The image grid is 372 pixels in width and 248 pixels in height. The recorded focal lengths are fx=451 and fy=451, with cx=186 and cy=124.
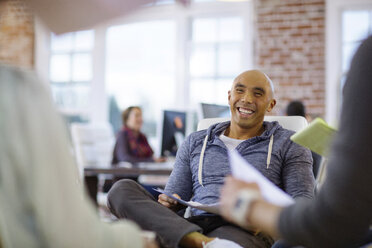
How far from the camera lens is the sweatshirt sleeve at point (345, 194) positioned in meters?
0.78

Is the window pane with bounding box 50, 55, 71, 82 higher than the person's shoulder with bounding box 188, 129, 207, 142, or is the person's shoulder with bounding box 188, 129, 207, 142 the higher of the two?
the window pane with bounding box 50, 55, 71, 82

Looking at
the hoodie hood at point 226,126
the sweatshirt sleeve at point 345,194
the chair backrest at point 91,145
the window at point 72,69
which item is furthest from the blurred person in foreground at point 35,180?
the window at point 72,69

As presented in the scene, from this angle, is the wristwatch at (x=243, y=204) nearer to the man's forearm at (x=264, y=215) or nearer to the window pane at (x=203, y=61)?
the man's forearm at (x=264, y=215)

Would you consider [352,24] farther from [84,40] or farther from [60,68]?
[60,68]

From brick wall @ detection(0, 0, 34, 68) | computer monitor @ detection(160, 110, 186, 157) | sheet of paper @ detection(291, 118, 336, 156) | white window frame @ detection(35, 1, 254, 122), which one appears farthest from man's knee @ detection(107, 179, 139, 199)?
brick wall @ detection(0, 0, 34, 68)

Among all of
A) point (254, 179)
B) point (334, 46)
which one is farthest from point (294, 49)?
point (254, 179)

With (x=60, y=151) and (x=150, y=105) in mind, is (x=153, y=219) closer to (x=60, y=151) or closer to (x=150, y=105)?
(x=60, y=151)

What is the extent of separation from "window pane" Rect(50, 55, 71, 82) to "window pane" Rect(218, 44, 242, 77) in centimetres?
223

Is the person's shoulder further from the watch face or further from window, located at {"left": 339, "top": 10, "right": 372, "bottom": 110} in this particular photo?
window, located at {"left": 339, "top": 10, "right": 372, "bottom": 110}

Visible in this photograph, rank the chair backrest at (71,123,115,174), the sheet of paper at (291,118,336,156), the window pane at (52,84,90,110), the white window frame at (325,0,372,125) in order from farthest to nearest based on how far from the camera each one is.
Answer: the window pane at (52,84,90,110)
the white window frame at (325,0,372,125)
the chair backrest at (71,123,115,174)
the sheet of paper at (291,118,336,156)

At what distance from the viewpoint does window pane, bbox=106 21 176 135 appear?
6008 millimetres

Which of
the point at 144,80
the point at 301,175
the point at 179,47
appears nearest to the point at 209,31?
the point at 179,47

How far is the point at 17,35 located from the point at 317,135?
6208 mm

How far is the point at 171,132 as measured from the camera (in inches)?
138
